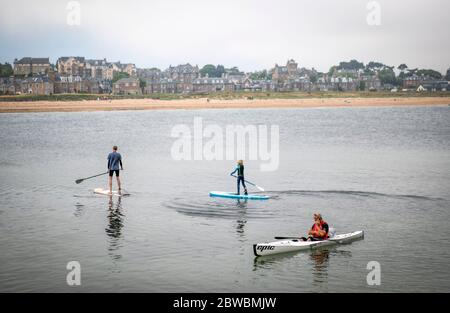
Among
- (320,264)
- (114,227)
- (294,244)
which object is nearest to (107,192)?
(114,227)

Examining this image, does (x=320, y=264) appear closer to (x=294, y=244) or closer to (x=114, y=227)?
(x=294, y=244)

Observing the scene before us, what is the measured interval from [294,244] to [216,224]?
4625mm

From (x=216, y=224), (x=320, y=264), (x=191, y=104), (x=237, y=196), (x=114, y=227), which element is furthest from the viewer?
(x=191, y=104)

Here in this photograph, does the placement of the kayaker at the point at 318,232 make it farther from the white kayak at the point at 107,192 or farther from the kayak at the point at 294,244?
the white kayak at the point at 107,192

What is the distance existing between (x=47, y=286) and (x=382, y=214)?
15010 mm

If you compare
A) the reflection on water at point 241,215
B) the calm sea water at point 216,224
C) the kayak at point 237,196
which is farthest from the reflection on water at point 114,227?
the kayak at point 237,196

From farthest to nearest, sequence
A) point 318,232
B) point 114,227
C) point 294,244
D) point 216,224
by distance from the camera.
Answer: point 216,224 → point 114,227 → point 318,232 → point 294,244

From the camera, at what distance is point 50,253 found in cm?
1983

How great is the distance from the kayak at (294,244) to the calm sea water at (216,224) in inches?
10.3

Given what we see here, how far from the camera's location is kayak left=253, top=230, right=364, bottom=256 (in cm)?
1933

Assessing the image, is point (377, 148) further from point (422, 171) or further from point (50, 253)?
point (50, 253)

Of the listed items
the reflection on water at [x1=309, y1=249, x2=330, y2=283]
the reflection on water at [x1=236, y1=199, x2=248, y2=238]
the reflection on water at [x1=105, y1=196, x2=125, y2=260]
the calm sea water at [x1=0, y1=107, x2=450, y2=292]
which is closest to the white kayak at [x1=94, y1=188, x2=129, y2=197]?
the calm sea water at [x1=0, y1=107, x2=450, y2=292]

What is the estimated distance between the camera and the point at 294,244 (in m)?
20.0
